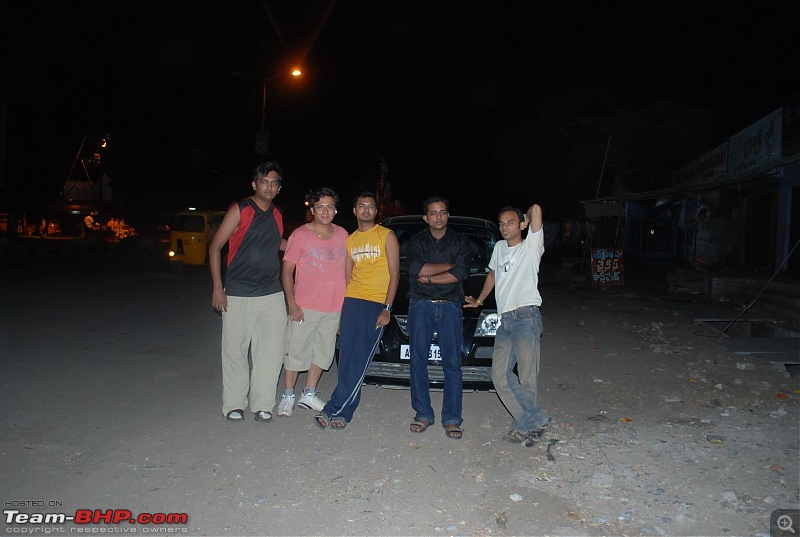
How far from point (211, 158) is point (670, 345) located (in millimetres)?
31047

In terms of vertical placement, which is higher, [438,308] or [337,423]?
[438,308]

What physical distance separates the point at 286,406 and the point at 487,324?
1886 mm

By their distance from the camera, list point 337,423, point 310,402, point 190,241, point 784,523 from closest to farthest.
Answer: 1. point 784,523
2. point 337,423
3. point 310,402
4. point 190,241

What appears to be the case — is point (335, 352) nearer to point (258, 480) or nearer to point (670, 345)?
point (258, 480)

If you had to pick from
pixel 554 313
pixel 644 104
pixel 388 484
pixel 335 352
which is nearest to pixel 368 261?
pixel 335 352

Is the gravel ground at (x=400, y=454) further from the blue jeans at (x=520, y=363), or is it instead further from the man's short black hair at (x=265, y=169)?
the man's short black hair at (x=265, y=169)

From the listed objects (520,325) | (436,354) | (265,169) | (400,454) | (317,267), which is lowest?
(400,454)

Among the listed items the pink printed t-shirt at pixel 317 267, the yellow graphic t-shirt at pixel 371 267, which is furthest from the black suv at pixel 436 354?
the pink printed t-shirt at pixel 317 267

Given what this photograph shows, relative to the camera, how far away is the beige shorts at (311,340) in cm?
512

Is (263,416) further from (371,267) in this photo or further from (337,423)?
(371,267)

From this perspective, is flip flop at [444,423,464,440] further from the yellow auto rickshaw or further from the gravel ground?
the yellow auto rickshaw

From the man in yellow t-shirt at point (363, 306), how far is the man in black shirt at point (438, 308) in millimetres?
195

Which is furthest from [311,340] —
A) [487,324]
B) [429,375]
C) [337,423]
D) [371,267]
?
[487,324]

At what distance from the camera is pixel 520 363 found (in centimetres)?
464
